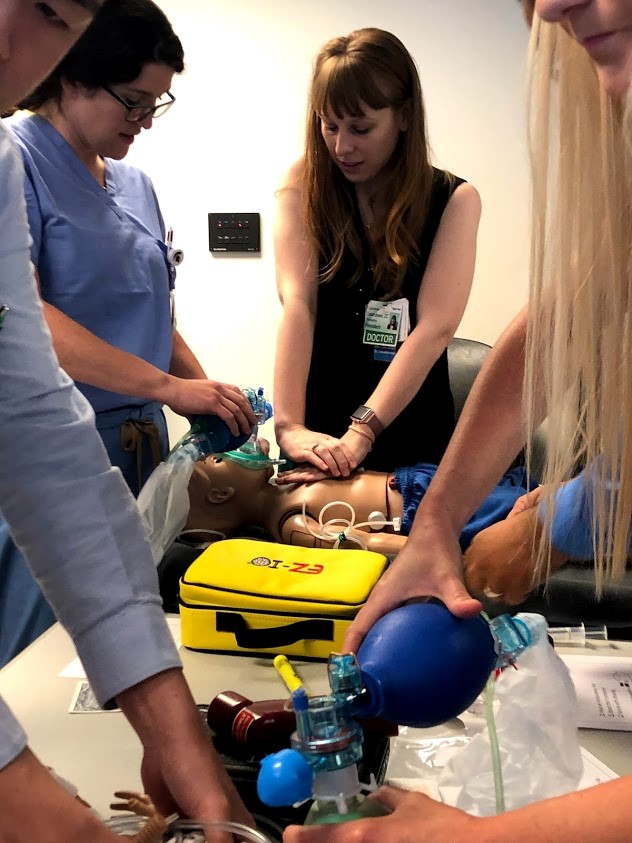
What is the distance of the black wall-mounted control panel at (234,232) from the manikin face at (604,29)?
8.09 ft

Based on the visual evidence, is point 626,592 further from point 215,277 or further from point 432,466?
point 215,277

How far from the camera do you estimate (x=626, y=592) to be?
4.30 feet

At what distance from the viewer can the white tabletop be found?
0.88 m

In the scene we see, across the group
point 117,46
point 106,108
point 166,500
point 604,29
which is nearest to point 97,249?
point 106,108

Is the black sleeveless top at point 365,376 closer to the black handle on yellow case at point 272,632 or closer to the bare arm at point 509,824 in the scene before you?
the black handle on yellow case at point 272,632

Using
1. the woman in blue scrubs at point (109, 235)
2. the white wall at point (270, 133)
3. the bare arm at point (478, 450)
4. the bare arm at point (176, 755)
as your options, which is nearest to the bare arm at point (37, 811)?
the bare arm at point (176, 755)

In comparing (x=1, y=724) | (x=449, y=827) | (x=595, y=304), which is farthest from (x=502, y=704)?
(x=1, y=724)

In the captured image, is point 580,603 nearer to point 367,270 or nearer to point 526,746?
point 526,746

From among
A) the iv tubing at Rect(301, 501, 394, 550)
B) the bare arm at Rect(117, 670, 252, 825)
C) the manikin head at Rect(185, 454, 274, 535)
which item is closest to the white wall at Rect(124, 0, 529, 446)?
the manikin head at Rect(185, 454, 274, 535)

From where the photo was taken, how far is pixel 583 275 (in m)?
0.83

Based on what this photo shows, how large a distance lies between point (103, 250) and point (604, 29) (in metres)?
1.11

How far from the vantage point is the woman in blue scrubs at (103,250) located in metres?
1.47

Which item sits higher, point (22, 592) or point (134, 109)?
point (134, 109)

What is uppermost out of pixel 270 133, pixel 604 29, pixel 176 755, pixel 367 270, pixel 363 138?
pixel 270 133
